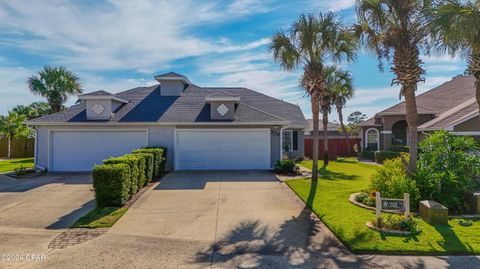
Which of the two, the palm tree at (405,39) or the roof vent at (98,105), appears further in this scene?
the roof vent at (98,105)

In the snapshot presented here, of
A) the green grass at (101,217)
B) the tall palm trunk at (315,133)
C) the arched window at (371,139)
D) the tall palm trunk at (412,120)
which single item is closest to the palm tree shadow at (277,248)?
the green grass at (101,217)

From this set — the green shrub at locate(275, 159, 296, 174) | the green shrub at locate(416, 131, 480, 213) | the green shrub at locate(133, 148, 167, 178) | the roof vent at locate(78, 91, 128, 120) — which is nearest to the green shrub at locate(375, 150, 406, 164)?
the green shrub at locate(275, 159, 296, 174)

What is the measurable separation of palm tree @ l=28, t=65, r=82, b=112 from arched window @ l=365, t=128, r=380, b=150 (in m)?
24.2

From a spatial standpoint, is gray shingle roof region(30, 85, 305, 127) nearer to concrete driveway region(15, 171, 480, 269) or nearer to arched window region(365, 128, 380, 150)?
concrete driveway region(15, 171, 480, 269)

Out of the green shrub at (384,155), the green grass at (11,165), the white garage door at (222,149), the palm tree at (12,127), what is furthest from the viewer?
the palm tree at (12,127)

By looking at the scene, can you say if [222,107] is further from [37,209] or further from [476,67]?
[476,67]

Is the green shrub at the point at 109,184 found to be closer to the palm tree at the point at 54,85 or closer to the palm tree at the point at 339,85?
the palm tree at the point at 339,85

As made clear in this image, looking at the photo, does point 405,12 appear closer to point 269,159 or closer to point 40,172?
point 269,159

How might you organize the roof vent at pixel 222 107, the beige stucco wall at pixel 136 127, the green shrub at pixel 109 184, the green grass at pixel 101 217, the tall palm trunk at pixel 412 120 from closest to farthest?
the green grass at pixel 101 217
the green shrub at pixel 109 184
the tall palm trunk at pixel 412 120
the beige stucco wall at pixel 136 127
the roof vent at pixel 222 107

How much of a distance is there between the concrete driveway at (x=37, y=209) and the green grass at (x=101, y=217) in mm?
267

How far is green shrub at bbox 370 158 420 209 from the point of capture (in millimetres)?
8664

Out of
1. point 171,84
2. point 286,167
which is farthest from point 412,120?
point 171,84

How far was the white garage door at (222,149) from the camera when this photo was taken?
17.4 m

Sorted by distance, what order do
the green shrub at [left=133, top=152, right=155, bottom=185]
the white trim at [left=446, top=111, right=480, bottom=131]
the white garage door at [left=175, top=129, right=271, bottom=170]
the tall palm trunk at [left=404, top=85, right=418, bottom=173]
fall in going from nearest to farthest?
the tall palm trunk at [left=404, top=85, right=418, bottom=173] → the green shrub at [left=133, top=152, right=155, bottom=185] → the white trim at [left=446, top=111, right=480, bottom=131] → the white garage door at [left=175, top=129, right=271, bottom=170]
